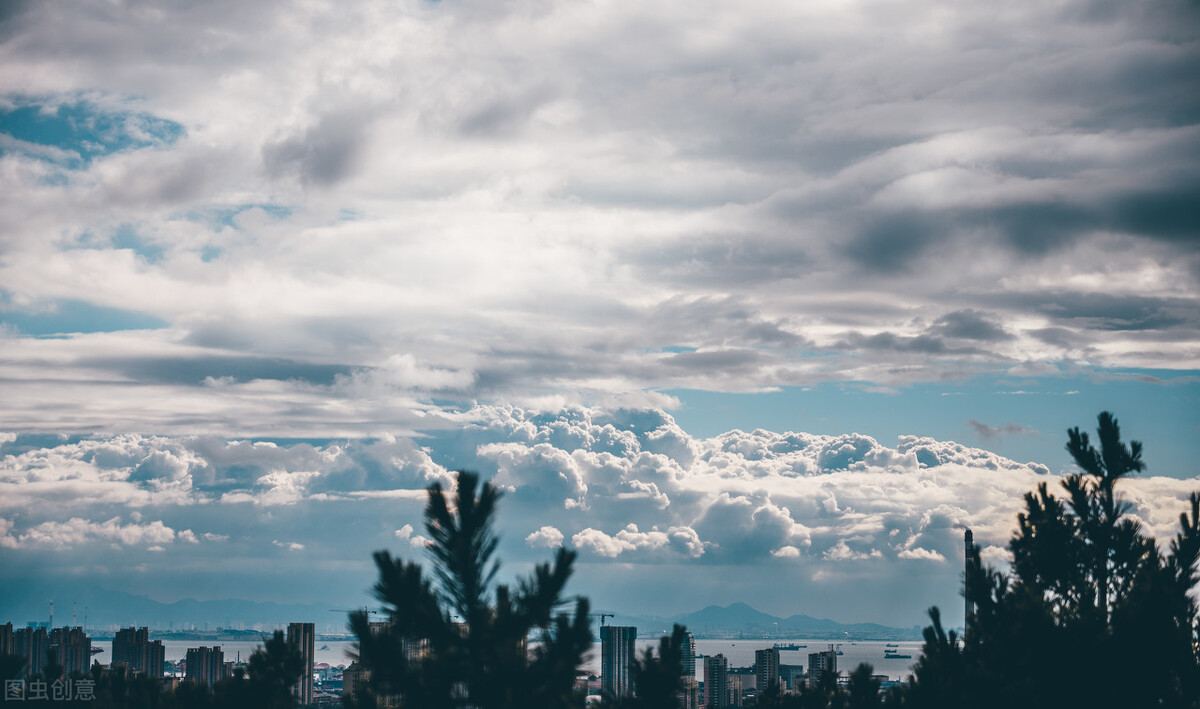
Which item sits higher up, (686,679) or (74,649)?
(686,679)

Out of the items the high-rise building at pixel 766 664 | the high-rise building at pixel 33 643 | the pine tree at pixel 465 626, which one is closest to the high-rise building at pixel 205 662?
the high-rise building at pixel 33 643

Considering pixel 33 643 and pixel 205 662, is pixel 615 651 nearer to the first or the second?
pixel 205 662

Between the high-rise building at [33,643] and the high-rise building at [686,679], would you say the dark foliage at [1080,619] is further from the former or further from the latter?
the high-rise building at [33,643]

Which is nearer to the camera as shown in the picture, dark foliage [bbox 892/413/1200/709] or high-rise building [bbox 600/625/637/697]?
dark foliage [bbox 892/413/1200/709]

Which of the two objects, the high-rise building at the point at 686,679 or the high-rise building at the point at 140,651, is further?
the high-rise building at the point at 140,651

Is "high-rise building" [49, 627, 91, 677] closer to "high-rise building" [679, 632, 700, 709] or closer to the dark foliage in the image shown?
"high-rise building" [679, 632, 700, 709]

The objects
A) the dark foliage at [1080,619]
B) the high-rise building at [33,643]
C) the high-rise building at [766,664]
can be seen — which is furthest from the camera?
the high-rise building at [33,643]

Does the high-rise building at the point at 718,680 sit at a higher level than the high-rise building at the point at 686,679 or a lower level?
lower

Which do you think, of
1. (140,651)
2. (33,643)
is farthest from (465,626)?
(33,643)

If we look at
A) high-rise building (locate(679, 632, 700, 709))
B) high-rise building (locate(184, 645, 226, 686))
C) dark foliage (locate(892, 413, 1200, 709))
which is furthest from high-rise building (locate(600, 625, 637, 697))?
dark foliage (locate(892, 413, 1200, 709))

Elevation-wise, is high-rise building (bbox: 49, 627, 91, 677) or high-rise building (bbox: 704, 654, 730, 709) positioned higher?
high-rise building (bbox: 49, 627, 91, 677)

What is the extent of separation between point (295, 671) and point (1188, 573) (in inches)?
723

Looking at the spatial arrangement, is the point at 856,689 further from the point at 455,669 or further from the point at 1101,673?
the point at 455,669

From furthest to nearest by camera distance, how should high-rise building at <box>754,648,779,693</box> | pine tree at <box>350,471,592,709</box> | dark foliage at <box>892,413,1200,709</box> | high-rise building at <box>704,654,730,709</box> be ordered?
high-rise building at <box>754,648,779,693</box>, high-rise building at <box>704,654,730,709</box>, dark foliage at <box>892,413,1200,709</box>, pine tree at <box>350,471,592,709</box>
